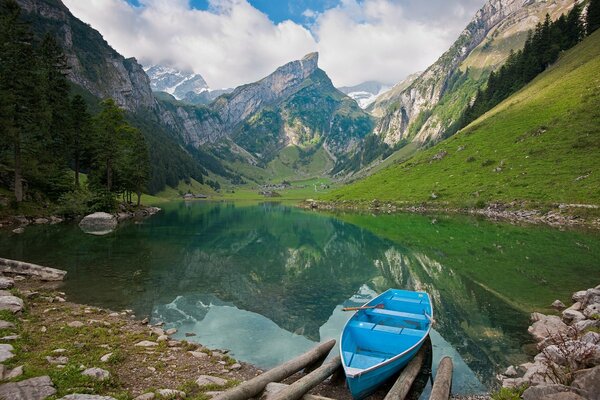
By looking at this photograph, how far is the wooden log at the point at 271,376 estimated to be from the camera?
996 cm

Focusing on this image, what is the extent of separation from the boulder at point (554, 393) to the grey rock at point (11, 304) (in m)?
21.3

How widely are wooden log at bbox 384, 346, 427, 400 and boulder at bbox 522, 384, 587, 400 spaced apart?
355 cm

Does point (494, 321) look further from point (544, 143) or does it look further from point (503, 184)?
point (544, 143)

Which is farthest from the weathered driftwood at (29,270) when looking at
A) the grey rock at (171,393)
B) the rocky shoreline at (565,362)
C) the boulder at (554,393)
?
the boulder at (554,393)


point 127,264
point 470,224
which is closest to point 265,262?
point 127,264

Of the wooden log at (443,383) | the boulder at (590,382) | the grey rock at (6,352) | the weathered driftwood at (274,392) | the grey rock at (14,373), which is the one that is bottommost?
the wooden log at (443,383)

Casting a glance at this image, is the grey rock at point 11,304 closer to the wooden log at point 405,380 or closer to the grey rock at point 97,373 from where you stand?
the grey rock at point 97,373

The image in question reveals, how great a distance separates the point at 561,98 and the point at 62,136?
4796 inches

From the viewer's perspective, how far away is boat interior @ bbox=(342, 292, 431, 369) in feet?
43.8

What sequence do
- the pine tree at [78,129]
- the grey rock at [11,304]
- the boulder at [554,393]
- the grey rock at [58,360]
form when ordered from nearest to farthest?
the boulder at [554,393], the grey rock at [58,360], the grey rock at [11,304], the pine tree at [78,129]

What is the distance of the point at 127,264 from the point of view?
113 ft

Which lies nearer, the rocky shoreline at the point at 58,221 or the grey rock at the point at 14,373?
the grey rock at the point at 14,373

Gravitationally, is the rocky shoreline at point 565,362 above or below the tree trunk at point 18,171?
below

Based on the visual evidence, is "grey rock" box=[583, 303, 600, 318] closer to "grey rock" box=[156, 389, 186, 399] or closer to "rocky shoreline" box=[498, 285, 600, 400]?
"rocky shoreline" box=[498, 285, 600, 400]
